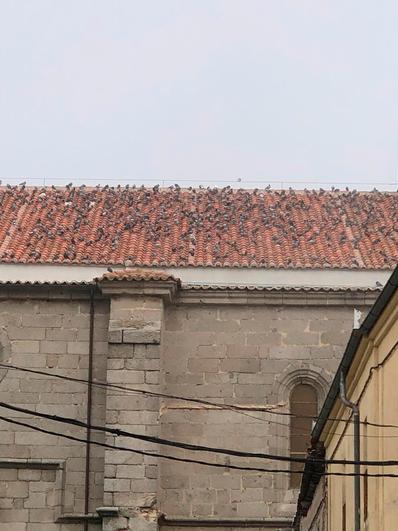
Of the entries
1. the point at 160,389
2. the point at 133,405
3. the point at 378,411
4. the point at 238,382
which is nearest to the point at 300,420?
the point at 238,382

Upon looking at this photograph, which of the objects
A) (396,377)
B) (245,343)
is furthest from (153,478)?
(396,377)

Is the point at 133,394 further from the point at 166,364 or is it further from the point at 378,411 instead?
the point at 378,411

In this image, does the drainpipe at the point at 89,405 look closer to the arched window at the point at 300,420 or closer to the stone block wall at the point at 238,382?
the stone block wall at the point at 238,382

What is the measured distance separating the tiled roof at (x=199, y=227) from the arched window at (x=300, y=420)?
7.34 ft

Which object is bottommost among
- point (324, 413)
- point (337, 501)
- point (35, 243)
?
point (337, 501)

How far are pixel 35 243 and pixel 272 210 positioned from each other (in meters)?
4.87

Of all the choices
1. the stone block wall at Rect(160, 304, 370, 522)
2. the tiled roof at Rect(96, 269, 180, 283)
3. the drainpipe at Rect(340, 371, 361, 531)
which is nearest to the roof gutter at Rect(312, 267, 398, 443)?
the drainpipe at Rect(340, 371, 361, 531)

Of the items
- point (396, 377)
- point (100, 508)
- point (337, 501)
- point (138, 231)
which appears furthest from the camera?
point (138, 231)

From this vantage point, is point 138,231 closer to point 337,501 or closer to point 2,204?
point 2,204

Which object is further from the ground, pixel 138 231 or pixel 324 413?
pixel 138 231

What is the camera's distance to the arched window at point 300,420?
23906 mm

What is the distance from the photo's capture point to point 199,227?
1043 inches

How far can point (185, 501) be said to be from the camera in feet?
78.3

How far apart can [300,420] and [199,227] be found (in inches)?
177
